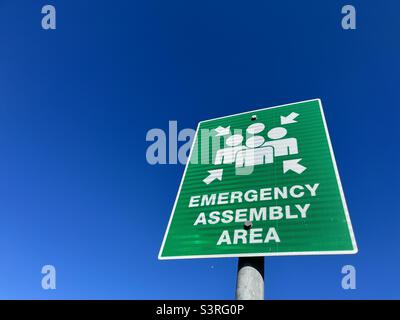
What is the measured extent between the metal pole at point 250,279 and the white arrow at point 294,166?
1.13 meters

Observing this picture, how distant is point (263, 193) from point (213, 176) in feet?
2.65

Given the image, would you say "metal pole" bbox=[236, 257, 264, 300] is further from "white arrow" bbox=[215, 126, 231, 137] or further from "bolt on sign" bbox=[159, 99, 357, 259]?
"white arrow" bbox=[215, 126, 231, 137]

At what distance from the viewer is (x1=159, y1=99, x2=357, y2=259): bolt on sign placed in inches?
139

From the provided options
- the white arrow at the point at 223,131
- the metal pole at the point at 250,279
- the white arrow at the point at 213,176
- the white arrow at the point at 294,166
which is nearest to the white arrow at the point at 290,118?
the white arrow at the point at 294,166

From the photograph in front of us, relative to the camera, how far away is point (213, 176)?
15.0 ft

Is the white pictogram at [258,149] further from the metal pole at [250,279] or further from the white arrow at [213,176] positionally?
the metal pole at [250,279]

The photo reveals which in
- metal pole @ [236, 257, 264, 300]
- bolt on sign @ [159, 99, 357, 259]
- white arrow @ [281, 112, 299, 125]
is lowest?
metal pole @ [236, 257, 264, 300]

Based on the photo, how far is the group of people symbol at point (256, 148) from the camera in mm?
4342

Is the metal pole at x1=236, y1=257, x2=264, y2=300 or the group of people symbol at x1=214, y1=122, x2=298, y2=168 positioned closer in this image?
the metal pole at x1=236, y1=257, x2=264, y2=300

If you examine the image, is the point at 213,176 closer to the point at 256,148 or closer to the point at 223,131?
the point at 256,148

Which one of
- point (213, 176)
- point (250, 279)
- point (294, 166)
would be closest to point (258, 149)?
point (294, 166)

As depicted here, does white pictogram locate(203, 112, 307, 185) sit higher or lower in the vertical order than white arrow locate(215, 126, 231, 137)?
lower

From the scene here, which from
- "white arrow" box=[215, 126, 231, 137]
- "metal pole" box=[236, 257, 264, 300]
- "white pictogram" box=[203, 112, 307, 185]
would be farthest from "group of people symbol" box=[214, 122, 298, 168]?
"metal pole" box=[236, 257, 264, 300]

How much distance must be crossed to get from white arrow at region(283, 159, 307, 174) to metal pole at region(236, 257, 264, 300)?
3.71 ft
